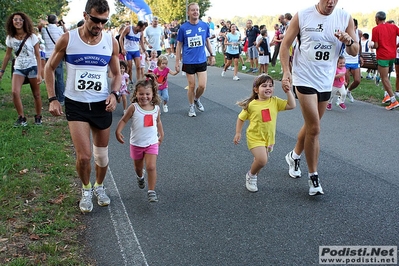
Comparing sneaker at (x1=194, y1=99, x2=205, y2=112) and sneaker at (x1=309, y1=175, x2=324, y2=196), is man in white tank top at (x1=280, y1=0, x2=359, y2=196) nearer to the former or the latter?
sneaker at (x1=309, y1=175, x2=324, y2=196)

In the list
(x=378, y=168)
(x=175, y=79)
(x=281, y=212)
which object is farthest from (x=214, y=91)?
Answer: (x=281, y=212)

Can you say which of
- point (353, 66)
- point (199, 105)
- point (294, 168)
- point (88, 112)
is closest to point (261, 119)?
point (294, 168)

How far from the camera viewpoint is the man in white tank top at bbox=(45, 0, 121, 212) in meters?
4.23

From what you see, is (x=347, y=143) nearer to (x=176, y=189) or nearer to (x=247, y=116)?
(x=247, y=116)

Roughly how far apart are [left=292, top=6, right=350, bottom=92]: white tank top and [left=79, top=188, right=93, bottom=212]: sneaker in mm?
2572

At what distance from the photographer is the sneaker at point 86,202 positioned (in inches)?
181

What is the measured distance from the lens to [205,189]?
523 centimetres

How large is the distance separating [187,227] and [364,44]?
16061 mm

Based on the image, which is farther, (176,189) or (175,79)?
(175,79)

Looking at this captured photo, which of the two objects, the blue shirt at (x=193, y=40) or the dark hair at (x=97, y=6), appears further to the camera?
the blue shirt at (x=193, y=40)

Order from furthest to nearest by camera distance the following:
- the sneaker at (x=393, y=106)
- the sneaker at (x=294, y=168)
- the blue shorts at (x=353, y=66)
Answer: the blue shorts at (x=353, y=66) < the sneaker at (x=393, y=106) < the sneaker at (x=294, y=168)

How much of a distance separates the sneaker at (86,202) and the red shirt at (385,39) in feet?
27.2

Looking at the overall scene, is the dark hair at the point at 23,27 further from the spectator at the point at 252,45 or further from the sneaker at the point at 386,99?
the spectator at the point at 252,45

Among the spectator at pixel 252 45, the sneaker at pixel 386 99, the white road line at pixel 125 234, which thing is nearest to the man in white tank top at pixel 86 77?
the white road line at pixel 125 234
